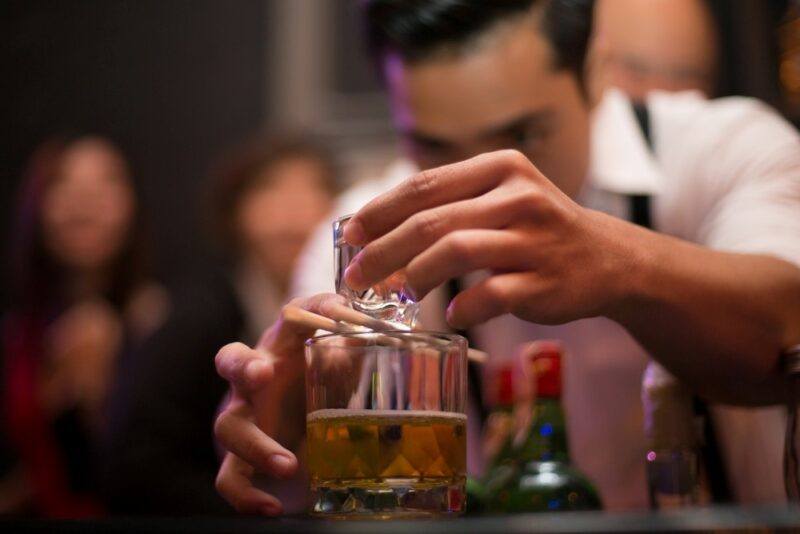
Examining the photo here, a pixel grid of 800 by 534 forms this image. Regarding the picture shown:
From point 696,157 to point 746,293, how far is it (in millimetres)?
345

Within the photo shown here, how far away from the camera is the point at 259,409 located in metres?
0.63

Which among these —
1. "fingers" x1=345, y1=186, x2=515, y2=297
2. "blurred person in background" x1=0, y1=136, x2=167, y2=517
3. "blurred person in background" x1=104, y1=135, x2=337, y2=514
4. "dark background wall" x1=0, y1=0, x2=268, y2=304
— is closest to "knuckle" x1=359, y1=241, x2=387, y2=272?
"fingers" x1=345, y1=186, x2=515, y2=297

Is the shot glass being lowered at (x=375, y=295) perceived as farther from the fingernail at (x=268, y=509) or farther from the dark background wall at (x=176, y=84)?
the dark background wall at (x=176, y=84)

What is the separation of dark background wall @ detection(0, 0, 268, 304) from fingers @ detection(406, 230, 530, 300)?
2.24 m

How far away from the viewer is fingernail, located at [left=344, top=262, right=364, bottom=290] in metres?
0.55

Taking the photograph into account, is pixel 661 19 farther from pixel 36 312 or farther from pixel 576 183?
pixel 36 312

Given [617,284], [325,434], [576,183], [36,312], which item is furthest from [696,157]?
[36,312]

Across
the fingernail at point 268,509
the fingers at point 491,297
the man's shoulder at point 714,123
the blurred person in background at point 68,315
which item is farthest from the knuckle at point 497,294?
the blurred person in background at point 68,315

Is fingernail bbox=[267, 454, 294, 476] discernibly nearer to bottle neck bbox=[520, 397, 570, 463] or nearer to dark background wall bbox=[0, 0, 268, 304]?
bottle neck bbox=[520, 397, 570, 463]

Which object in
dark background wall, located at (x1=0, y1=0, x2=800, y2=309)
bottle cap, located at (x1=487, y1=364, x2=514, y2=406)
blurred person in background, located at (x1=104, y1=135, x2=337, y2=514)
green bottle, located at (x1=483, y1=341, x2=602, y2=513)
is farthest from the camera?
dark background wall, located at (x1=0, y1=0, x2=800, y2=309)

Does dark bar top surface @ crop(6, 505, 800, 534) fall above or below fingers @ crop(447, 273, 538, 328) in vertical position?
below

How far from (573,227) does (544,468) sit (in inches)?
10.6

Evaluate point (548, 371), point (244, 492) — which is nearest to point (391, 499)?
point (244, 492)

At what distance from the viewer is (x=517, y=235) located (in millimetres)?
527
